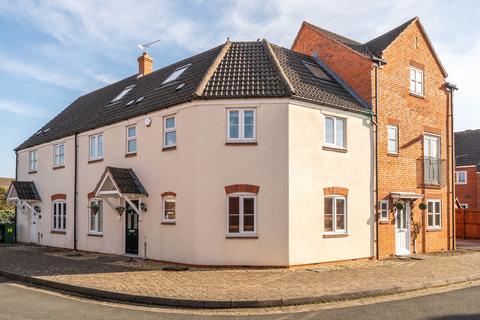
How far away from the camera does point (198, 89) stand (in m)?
14.8

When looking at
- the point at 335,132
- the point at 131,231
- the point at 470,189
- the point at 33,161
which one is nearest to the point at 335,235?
the point at 335,132

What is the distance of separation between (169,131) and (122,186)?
2.73 meters

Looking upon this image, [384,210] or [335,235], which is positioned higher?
[384,210]

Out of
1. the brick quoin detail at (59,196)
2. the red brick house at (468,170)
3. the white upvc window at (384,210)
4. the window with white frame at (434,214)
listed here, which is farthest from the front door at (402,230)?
the red brick house at (468,170)

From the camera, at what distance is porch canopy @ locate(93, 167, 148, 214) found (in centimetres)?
1638

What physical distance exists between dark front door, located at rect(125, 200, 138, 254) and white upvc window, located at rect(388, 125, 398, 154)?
1035 cm

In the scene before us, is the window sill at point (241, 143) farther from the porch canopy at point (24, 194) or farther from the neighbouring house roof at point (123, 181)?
the porch canopy at point (24, 194)

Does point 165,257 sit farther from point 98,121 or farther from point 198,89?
point 98,121

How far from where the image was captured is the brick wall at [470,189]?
35.7 m

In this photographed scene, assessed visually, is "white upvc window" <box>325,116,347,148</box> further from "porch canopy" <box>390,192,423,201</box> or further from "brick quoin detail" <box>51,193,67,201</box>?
"brick quoin detail" <box>51,193,67,201</box>

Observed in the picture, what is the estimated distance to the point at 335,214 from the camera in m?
15.7

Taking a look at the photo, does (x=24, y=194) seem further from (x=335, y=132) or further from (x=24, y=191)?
(x=335, y=132)

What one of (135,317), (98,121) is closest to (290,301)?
(135,317)

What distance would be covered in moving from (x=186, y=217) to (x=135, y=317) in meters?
6.45
